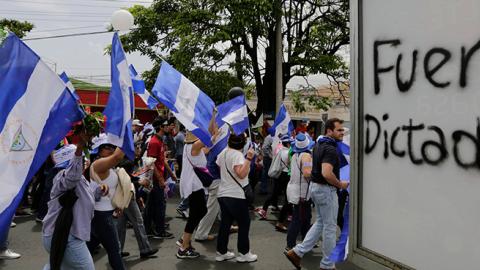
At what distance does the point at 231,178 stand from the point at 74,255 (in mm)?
2316

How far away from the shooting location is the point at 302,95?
18.0 meters

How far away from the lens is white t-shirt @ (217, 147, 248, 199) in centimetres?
557

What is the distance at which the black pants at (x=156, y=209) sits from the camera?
680 centimetres

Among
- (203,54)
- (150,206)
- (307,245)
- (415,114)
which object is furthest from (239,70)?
(415,114)

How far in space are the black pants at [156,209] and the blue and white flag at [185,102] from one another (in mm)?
1886

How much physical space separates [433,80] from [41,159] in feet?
8.10

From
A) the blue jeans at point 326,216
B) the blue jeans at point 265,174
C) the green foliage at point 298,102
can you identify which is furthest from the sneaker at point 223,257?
the green foliage at point 298,102

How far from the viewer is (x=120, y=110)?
12.1 ft

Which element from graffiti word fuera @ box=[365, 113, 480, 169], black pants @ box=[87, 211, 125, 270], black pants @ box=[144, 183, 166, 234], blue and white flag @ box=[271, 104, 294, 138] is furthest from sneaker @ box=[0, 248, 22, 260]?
graffiti word fuera @ box=[365, 113, 480, 169]

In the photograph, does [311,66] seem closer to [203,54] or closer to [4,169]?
[203,54]

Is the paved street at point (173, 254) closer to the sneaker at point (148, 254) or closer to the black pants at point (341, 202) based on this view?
the sneaker at point (148, 254)

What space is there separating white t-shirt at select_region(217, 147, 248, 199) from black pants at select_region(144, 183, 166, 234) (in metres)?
1.46

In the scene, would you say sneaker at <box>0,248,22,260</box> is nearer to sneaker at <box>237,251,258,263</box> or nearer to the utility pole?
sneaker at <box>237,251,258,263</box>

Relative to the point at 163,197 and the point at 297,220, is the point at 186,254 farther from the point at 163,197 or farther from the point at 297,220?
the point at 297,220
